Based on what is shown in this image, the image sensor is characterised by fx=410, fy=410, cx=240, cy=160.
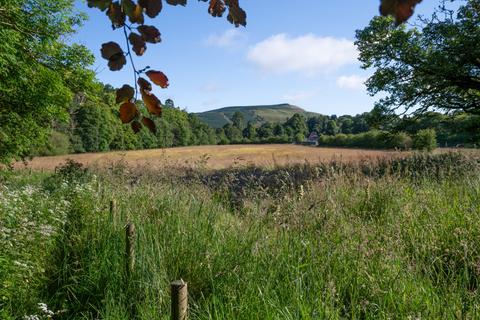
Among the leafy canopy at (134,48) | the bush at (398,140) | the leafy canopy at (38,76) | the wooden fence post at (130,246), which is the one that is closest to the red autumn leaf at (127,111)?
the leafy canopy at (134,48)

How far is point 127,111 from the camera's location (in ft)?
4.25

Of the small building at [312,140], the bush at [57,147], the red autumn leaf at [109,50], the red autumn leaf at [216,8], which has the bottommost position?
the small building at [312,140]

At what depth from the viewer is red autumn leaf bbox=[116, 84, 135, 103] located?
50.0 inches

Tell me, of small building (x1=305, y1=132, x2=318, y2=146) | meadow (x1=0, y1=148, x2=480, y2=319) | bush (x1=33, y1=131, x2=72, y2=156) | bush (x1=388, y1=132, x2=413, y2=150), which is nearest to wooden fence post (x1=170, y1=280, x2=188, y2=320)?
meadow (x1=0, y1=148, x2=480, y2=319)

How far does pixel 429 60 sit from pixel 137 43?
15.8 m

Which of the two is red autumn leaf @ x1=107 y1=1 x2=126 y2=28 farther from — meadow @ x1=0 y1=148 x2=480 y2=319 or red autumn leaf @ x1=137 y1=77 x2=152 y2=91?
meadow @ x1=0 y1=148 x2=480 y2=319

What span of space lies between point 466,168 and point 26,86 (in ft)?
39.6

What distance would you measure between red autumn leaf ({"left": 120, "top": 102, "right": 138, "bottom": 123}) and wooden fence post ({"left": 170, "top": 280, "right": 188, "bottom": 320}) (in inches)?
52.4

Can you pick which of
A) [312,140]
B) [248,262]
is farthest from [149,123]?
[312,140]

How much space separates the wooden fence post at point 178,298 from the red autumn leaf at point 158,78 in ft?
4.77

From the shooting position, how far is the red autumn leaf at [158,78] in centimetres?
123

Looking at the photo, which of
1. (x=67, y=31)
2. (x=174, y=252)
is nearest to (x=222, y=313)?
(x=174, y=252)

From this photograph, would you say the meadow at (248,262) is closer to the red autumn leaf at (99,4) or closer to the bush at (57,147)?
the red autumn leaf at (99,4)

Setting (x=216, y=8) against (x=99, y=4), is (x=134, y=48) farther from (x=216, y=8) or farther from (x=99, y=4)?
(x=216, y=8)
